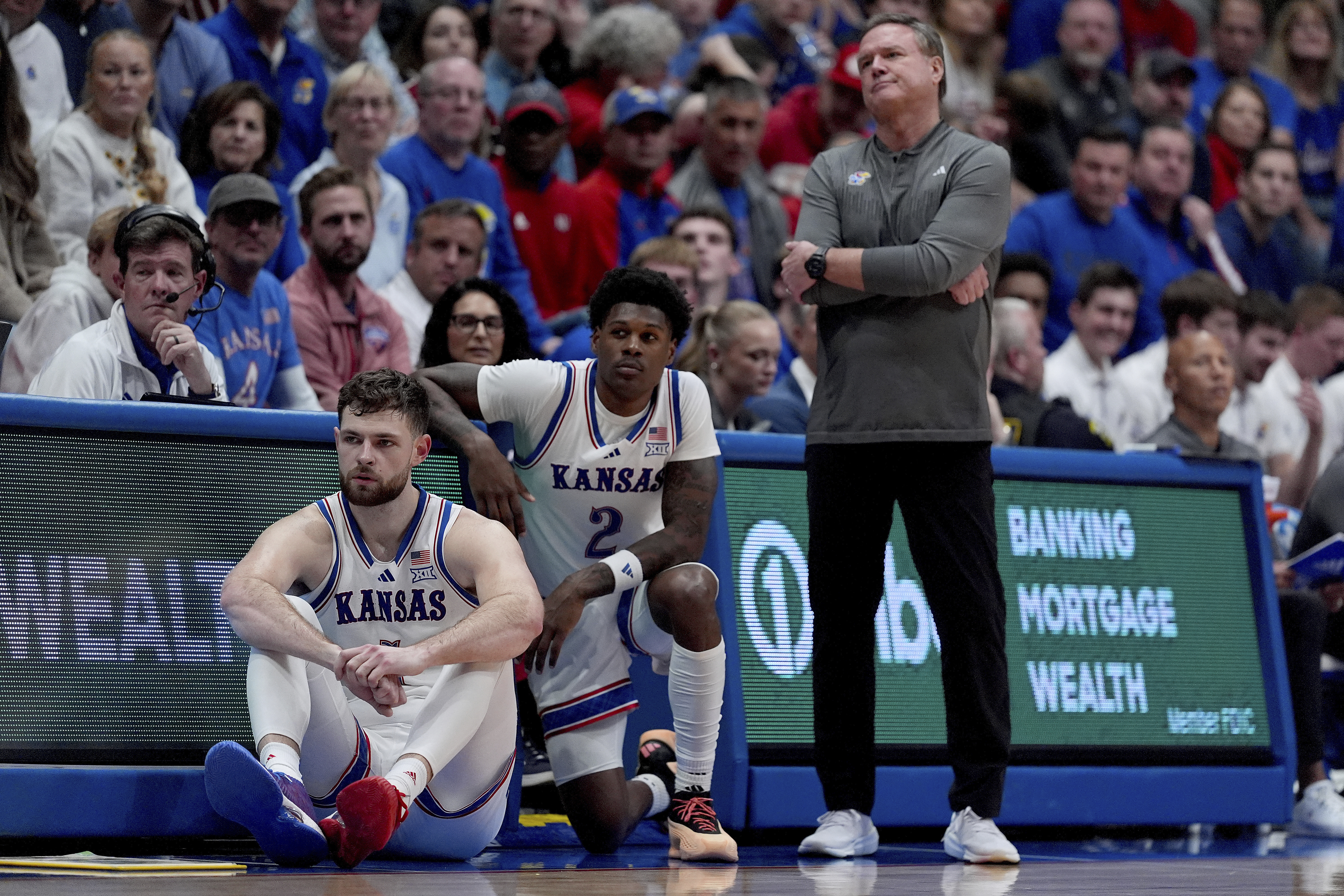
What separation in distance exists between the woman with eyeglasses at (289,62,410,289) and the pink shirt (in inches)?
30.9

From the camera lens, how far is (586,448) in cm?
598

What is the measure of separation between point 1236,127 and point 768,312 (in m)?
7.47

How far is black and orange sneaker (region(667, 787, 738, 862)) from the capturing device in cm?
561

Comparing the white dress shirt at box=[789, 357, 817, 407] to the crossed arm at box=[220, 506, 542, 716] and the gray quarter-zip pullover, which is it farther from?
the crossed arm at box=[220, 506, 542, 716]

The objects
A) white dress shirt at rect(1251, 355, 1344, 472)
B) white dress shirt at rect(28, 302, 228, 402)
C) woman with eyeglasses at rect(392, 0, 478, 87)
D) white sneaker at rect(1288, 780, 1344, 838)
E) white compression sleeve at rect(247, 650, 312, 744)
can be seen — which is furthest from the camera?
white dress shirt at rect(1251, 355, 1344, 472)

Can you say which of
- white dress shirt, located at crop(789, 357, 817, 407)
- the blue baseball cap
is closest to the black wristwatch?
white dress shirt, located at crop(789, 357, 817, 407)

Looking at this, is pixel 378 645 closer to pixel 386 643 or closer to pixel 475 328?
pixel 386 643

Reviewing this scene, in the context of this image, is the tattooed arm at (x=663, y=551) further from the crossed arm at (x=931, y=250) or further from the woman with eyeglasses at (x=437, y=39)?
the woman with eyeglasses at (x=437, y=39)

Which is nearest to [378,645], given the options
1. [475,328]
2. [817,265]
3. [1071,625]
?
[817,265]

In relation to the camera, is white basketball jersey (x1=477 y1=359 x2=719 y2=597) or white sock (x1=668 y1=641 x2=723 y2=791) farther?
white basketball jersey (x1=477 y1=359 x2=719 y2=597)

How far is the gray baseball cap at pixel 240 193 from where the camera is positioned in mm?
7676

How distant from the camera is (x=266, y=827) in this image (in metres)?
4.77

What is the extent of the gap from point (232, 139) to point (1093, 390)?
212 inches

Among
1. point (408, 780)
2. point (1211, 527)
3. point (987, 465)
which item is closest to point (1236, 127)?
point (1211, 527)
